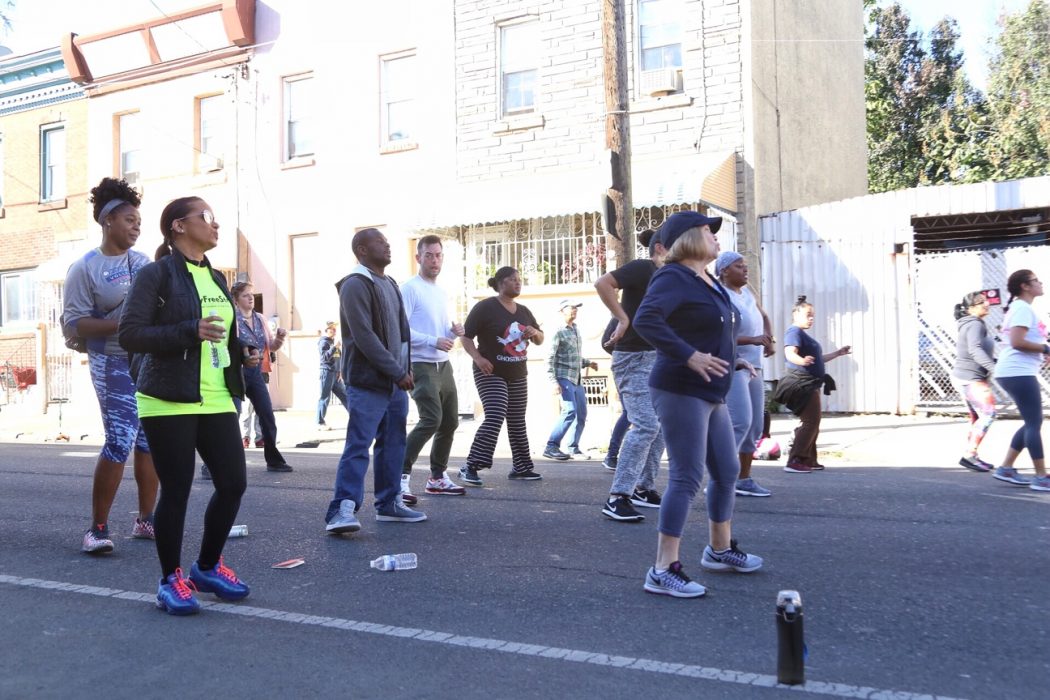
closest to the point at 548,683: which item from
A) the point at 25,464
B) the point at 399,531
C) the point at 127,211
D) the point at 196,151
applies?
the point at 399,531

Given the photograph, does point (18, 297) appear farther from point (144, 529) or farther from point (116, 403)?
point (116, 403)

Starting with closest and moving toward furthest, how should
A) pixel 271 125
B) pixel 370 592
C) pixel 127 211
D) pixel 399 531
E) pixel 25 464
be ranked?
1. pixel 370 592
2. pixel 127 211
3. pixel 399 531
4. pixel 25 464
5. pixel 271 125

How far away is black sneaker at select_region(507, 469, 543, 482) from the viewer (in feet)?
31.6

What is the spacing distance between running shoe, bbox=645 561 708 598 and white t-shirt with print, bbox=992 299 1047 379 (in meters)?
4.73

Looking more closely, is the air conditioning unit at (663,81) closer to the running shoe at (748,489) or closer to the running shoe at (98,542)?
the running shoe at (748,489)

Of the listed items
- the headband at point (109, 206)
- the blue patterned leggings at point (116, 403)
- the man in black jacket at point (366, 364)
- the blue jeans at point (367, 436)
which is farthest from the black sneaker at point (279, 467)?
the headband at point (109, 206)

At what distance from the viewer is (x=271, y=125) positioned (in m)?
21.2

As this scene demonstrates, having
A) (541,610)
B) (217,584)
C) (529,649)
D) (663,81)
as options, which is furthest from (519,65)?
(529,649)

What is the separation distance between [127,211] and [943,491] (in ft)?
20.9

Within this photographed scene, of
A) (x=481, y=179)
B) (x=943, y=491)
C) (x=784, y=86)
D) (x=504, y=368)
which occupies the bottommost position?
(x=943, y=491)

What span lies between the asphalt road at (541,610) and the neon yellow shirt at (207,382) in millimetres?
930

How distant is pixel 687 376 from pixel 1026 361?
4.72 m

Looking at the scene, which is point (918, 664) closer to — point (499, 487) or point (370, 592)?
point (370, 592)

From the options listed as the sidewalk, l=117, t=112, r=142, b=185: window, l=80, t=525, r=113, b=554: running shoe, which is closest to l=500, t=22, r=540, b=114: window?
the sidewalk
